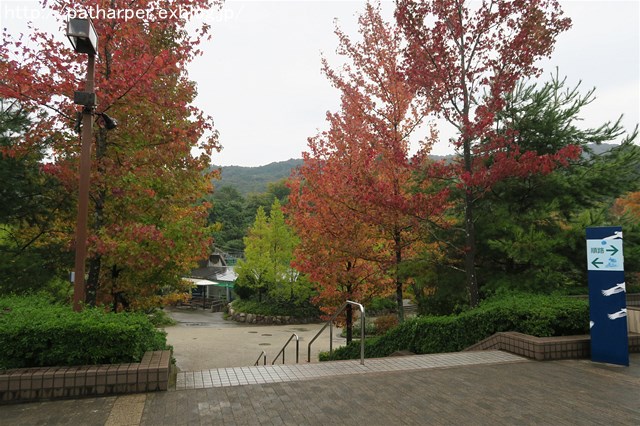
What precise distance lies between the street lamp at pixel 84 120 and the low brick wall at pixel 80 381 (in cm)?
140

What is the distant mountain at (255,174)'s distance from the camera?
15502 centimetres

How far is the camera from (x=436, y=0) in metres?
8.88

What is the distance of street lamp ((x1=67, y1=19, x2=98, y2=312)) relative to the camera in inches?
221

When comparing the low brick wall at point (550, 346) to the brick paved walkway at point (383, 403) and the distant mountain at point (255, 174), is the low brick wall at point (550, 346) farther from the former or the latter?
the distant mountain at point (255, 174)

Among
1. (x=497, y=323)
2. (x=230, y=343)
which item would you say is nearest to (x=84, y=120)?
(x=497, y=323)

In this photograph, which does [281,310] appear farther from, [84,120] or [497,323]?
[84,120]

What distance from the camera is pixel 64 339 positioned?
4.96 metres

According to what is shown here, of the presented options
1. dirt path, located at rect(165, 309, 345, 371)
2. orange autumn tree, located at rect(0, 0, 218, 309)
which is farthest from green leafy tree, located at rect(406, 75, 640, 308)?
dirt path, located at rect(165, 309, 345, 371)

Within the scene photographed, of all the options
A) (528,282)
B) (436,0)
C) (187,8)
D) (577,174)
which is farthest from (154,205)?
(577,174)

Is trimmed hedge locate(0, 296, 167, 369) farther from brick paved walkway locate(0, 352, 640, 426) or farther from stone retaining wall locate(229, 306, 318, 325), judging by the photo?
stone retaining wall locate(229, 306, 318, 325)

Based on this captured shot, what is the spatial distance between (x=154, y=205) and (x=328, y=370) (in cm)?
471

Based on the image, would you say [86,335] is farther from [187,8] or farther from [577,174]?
[577,174]

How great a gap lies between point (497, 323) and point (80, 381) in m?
6.87

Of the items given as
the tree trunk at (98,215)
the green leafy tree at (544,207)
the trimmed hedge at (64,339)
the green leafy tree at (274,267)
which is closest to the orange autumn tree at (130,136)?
the tree trunk at (98,215)
